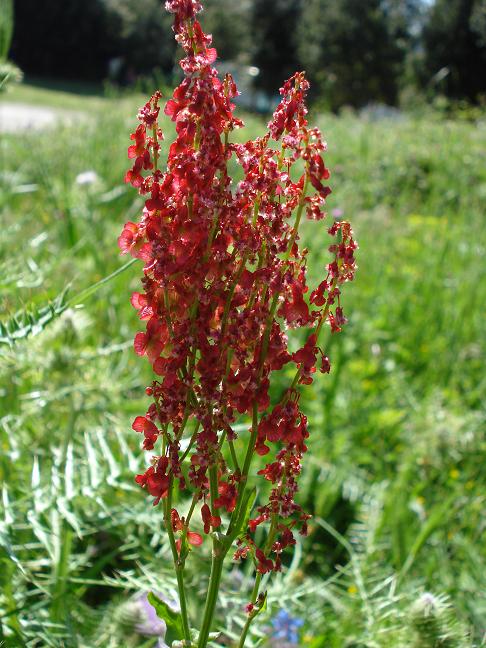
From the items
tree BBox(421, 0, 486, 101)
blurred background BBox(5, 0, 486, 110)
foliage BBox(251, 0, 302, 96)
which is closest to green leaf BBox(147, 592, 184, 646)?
blurred background BBox(5, 0, 486, 110)

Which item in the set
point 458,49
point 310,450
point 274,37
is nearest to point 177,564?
point 310,450

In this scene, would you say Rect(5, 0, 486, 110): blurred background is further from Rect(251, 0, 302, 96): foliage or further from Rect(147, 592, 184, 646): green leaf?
Rect(147, 592, 184, 646): green leaf

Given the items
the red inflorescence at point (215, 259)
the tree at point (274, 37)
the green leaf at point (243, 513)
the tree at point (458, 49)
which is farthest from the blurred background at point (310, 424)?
the tree at point (274, 37)

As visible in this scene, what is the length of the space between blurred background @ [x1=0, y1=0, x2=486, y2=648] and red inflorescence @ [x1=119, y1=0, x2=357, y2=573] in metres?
0.14

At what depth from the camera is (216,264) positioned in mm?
657

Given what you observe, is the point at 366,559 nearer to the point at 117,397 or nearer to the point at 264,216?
the point at 117,397

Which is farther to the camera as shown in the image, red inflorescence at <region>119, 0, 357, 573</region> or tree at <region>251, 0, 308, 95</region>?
tree at <region>251, 0, 308, 95</region>

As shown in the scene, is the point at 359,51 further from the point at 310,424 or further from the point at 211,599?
the point at 211,599

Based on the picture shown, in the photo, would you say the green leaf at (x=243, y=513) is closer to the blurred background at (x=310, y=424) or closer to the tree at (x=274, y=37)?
the blurred background at (x=310, y=424)

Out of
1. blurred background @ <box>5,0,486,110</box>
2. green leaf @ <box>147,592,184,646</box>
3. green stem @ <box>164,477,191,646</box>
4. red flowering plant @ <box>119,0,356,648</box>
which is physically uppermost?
blurred background @ <box>5,0,486,110</box>

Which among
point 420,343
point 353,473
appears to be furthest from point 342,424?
point 420,343

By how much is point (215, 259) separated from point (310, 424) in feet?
4.90

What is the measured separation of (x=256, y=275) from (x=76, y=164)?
11.7ft

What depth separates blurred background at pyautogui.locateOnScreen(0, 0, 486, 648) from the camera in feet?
3.56
